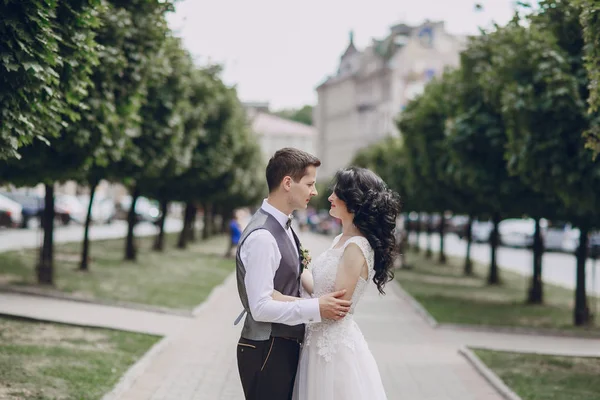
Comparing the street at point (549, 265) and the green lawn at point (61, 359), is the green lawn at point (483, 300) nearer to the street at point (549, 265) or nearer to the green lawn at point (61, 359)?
the street at point (549, 265)

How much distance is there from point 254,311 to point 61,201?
49.9 meters

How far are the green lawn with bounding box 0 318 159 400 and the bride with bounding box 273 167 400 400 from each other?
3.91m

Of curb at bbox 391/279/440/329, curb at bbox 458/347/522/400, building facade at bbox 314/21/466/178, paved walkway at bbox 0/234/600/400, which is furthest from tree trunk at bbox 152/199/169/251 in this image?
building facade at bbox 314/21/466/178

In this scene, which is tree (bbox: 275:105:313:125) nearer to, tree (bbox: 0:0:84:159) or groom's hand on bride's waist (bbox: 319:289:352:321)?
tree (bbox: 0:0:84:159)

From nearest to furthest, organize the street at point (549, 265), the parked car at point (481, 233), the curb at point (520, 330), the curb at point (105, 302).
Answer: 1. the curb at point (520, 330)
2. the curb at point (105, 302)
3. the street at point (549, 265)
4. the parked car at point (481, 233)

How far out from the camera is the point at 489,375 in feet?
34.5

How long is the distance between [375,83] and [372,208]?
98275mm

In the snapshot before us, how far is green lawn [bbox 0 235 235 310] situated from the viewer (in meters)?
17.5

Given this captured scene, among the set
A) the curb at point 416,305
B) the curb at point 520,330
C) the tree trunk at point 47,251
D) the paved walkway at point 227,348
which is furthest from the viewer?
the tree trunk at point 47,251

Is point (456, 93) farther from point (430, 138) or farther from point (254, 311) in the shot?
point (254, 311)

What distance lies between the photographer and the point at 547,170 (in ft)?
42.6

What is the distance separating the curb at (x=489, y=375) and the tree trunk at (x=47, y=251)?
8.55 metres

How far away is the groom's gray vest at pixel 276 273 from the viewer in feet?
15.4

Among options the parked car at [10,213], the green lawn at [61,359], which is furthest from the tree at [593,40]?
the parked car at [10,213]
